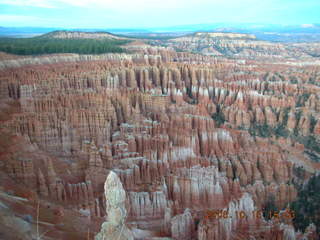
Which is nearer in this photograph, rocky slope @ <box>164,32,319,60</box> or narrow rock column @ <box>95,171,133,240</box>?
narrow rock column @ <box>95,171,133,240</box>

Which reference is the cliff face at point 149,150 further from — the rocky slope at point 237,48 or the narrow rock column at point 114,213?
the rocky slope at point 237,48

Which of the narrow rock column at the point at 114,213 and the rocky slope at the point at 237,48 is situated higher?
the rocky slope at the point at 237,48

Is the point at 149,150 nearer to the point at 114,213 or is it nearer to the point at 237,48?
the point at 114,213

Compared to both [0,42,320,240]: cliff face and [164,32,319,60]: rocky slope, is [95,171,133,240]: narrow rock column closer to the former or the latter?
[0,42,320,240]: cliff face

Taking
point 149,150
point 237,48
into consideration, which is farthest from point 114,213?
point 237,48

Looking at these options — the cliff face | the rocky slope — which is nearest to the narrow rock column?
the cliff face

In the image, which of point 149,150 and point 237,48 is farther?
point 237,48

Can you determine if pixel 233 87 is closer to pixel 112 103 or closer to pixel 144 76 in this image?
pixel 144 76

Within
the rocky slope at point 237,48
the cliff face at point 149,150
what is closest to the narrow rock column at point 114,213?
the cliff face at point 149,150
